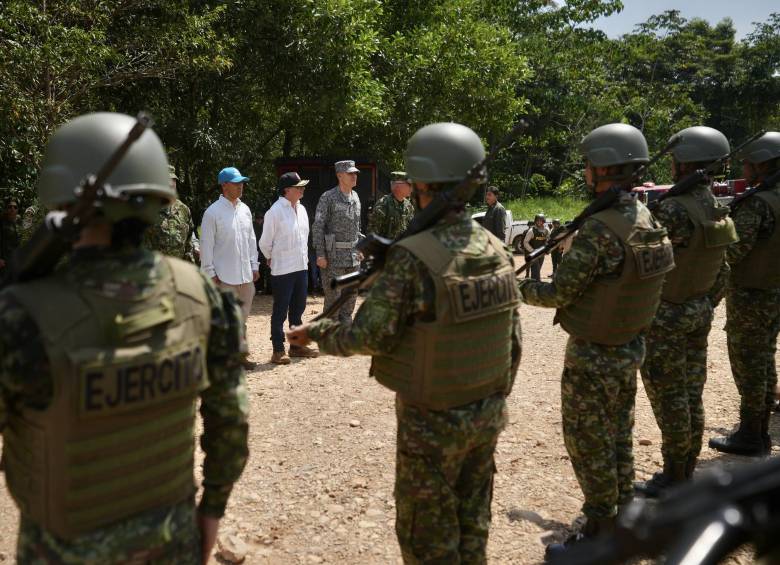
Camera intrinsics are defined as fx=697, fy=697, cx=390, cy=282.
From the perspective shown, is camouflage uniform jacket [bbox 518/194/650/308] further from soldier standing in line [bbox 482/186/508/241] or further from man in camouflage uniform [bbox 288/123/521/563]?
soldier standing in line [bbox 482/186/508/241]

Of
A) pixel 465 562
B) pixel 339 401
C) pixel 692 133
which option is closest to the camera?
pixel 465 562

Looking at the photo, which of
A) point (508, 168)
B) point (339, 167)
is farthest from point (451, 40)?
point (508, 168)

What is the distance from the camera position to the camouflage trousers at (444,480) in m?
2.78

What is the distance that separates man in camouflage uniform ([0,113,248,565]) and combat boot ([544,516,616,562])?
2.32 m

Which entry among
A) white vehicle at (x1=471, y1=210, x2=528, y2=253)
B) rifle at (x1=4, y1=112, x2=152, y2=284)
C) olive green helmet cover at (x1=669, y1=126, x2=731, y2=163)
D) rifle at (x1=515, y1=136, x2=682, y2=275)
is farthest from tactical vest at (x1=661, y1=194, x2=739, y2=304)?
white vehicle at (x1=471, y1=210, x2=528, y2=253)

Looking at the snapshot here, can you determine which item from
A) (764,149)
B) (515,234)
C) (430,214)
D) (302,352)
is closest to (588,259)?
(430,214)

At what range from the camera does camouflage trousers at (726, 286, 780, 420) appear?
5.25m

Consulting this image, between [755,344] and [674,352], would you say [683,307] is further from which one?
[755,344]

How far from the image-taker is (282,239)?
7449 millimetres

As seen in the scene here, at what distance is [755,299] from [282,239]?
14.8 ft

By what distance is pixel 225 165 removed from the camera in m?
12.4

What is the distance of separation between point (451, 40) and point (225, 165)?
17.4ft

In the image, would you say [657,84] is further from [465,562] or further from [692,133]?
[465,562]

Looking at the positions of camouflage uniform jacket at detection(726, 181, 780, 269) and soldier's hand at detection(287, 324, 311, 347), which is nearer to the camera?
soldier's hand at detection(287, 324, 311, 347)
